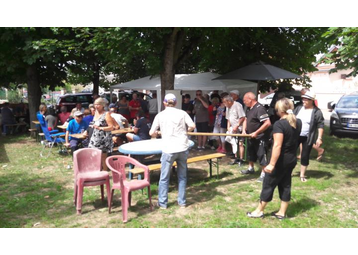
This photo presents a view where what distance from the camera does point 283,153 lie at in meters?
4.19

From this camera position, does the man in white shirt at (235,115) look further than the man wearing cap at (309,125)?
Yes

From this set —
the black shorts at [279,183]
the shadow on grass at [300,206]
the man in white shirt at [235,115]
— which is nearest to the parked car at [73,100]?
the man in white shirt at [235,115]

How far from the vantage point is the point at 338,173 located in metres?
6.98

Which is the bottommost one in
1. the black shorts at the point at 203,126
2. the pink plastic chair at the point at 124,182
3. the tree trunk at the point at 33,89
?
the pink plastic chair at the point at 124,182

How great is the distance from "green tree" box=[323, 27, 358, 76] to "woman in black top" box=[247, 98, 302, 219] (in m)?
2.40

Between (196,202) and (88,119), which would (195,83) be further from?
(196,202)

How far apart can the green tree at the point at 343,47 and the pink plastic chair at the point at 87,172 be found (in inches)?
183

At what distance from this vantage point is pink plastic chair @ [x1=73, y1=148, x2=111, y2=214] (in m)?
4.59

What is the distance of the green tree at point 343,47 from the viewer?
5.67m

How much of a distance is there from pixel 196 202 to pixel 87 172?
5.77 ft

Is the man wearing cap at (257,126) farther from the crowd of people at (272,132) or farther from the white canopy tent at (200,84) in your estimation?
the white canopy tent at (200,84)

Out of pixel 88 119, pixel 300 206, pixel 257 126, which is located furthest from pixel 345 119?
pixel 88 119

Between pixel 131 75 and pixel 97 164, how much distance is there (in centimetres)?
1702
